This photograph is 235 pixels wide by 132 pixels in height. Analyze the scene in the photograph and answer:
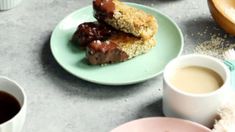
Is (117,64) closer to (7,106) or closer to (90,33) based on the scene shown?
(90,33)

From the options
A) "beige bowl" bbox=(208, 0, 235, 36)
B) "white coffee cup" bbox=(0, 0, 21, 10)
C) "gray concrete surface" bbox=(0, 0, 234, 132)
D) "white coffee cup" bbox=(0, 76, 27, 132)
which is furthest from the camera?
"white coffee cup" bbox=(0, 0, 21, 10)

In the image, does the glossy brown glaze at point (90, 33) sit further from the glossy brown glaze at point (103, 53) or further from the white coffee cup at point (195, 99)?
the white coffee cup at point (195, 99)

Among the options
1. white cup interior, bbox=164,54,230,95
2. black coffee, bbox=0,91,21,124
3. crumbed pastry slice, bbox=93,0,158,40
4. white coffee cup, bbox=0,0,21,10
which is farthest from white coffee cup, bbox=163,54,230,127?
white coffee cup, bbox=0,0,21,10

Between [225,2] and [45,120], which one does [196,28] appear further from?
[45,120]

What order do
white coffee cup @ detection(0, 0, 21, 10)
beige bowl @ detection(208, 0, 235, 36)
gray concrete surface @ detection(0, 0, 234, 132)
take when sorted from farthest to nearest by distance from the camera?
white coffee cup @ detection(0, 0, 21, 10)
beige bowl @ detection(208, 0, 235, 36)
gray concrete surface @ detection(0, 0, 234, 132)

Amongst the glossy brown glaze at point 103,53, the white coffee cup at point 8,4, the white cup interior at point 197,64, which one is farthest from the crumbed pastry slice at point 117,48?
the white coffee cup at point 8,4

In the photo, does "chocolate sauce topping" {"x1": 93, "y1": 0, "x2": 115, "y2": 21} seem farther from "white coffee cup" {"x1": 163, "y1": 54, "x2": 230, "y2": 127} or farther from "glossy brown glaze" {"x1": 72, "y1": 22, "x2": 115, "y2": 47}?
"white coffee cup" {"x1": 163, "y1": 54, "x2": 230, "y2": 127}
